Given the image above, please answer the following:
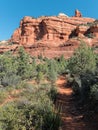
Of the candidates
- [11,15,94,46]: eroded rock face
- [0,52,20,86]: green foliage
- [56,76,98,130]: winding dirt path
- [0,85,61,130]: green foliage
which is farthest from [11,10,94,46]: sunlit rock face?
[0,85,61,130]: green foliage

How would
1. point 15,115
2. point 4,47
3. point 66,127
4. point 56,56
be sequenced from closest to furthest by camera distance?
point 15,115, point 66,127, point 56,56, point 4,47

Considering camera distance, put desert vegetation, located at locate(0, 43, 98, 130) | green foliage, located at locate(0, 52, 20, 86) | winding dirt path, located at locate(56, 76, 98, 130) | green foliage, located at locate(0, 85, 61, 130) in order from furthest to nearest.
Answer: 1. green foliage, located at locate(0, 52, 20, 86)
2. winding dirt path, located at locate(56, 76, 98, 130)
3. desert vegetation, located at locate(0, 43, 98, 130)
4. green foliage, located at locate(0, 85, 61, 130)

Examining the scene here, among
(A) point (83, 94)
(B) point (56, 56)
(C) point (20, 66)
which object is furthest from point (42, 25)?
(A) point (83, 94)

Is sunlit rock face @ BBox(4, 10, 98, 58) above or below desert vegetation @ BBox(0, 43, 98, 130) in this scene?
above

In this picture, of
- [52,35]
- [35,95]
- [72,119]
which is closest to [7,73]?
[35,95]

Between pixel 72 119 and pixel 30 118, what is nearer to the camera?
pixel 30 118

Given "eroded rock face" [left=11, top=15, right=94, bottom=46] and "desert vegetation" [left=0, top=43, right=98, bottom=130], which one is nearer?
"desert vegetation" [left=0, top=43, right=98, bottom=130]

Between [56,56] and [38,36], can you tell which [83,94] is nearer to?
[56,56]

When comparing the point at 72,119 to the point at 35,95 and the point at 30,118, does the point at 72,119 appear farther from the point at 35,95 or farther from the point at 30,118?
the point at 30,118

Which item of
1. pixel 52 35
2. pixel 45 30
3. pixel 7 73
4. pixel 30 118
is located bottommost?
pixel 30 118

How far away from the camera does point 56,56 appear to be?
188ft

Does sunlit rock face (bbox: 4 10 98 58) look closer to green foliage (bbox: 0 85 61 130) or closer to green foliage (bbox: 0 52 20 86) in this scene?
green foliage (bbox: 0 52 20 86)

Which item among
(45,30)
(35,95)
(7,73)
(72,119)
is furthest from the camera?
(45,30)

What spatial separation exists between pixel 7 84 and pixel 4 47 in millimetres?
48699
